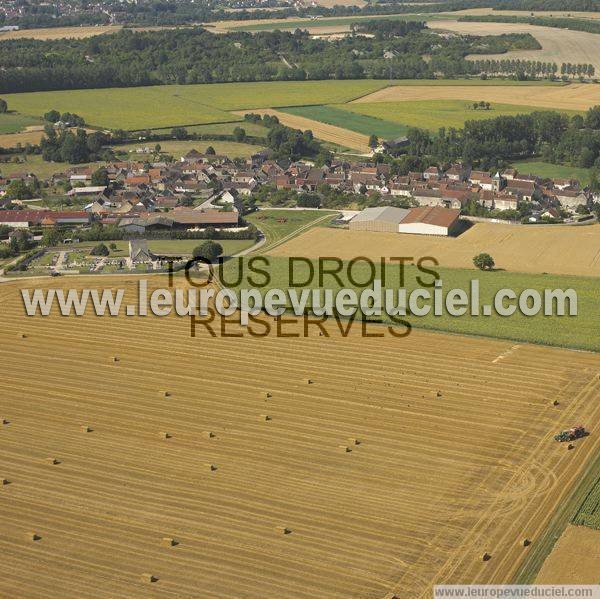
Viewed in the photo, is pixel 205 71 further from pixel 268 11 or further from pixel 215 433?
pixel 215 433

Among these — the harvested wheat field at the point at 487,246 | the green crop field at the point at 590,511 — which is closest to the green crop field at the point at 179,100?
the harvested wheat field at the point at 487,246

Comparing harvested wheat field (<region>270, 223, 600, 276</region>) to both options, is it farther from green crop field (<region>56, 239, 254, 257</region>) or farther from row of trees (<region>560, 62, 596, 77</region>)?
row of trees (<region>560, 62, 596, 77</region>)

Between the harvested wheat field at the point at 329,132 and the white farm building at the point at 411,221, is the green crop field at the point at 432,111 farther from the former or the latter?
the white farm building at the point at 411,221

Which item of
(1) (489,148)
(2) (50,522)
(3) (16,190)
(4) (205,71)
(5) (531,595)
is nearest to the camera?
(5) (531,595)

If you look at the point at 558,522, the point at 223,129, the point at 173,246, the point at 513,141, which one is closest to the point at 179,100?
the point at 223,129

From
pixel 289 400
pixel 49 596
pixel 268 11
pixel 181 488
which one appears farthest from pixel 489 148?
pixel 268 11

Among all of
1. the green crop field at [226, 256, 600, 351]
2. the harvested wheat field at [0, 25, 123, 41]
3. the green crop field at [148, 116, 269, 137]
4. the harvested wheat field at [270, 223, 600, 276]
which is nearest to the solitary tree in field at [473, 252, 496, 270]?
the green crop field at [226, 256, 600, 351]
